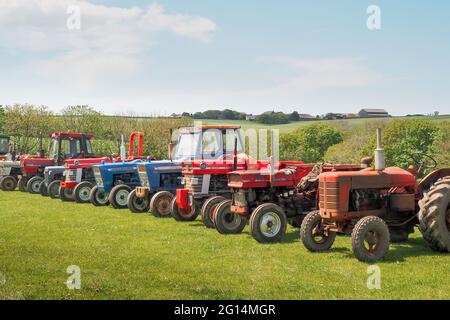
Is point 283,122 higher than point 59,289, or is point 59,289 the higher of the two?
point 283,122

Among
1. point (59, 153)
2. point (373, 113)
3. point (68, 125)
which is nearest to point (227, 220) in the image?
point (59, 153)

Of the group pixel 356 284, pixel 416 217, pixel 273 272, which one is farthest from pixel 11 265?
pixel 416 217

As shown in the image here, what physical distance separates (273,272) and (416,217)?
2.82m

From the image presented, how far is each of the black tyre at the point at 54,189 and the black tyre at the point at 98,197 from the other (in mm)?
3098

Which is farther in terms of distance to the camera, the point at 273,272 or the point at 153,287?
the point at 273,272

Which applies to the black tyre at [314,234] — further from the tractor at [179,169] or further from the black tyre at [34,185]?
the black tyre at [34,185]

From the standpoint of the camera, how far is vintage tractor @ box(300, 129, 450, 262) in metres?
7.30

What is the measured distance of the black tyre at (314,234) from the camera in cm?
793

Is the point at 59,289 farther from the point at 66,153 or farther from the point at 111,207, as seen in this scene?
the point at 66,153

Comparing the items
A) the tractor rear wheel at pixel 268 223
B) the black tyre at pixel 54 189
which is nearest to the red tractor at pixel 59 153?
the black tyre at pixel 54 189

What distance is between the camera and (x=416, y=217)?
8.30 m

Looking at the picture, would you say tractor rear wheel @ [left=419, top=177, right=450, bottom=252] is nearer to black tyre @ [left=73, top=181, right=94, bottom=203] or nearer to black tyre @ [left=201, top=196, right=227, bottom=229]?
black tyre @ [left=201, top=196, right=227, bottom=229]

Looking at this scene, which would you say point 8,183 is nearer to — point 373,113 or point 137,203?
point 137,203

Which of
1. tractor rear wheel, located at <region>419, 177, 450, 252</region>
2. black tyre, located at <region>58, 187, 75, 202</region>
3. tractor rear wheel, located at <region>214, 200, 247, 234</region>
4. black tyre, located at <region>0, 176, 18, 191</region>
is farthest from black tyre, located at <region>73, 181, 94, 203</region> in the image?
tractor rear wheel, located at <region>419, 177, 450, 252</region>
